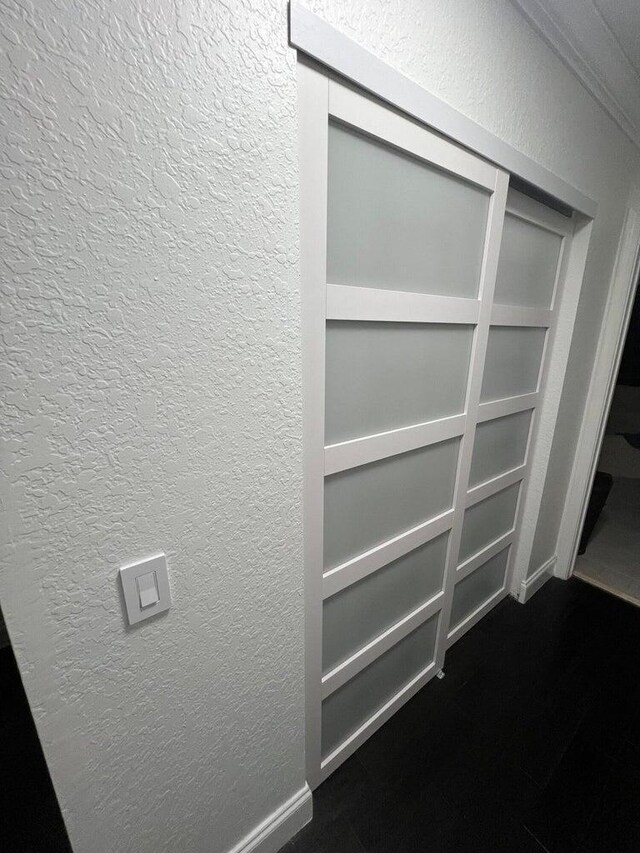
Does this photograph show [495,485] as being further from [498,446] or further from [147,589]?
[147,589]

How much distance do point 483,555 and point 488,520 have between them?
0.54 feet

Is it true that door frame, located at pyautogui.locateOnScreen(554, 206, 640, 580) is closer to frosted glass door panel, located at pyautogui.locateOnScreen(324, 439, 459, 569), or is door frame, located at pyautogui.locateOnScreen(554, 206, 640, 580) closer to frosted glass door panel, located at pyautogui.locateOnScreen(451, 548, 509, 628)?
frosted glass door panel, located at pyautogui.locateOnScreen(451, 548, 509, 628)

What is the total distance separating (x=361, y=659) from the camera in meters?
1.12

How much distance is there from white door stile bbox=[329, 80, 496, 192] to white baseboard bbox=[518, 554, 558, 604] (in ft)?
6.32

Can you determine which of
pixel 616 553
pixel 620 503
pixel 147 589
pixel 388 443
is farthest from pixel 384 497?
pixel 620 503

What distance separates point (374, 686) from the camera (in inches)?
48.7

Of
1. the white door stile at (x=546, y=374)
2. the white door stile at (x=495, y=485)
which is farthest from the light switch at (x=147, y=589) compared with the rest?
the white door stile at (x=546, y=374)

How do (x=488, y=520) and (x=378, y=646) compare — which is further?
(x=488, y=520)

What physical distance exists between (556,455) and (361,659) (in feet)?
4.70

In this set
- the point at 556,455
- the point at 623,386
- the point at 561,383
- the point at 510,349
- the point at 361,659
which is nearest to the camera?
the point at 361,659

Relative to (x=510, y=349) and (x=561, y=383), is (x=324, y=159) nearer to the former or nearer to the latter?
(x=510, y=349)

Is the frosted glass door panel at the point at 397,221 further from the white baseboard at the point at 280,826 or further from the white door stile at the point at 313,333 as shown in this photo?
the white baseboard at the point at 280,826

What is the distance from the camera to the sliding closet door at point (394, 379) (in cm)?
77

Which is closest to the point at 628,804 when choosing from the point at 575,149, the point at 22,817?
the point at 22,817
